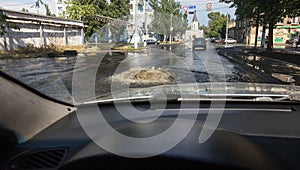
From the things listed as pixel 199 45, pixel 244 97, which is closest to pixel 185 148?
pixel 244 97

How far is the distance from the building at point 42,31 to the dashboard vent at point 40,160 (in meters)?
19.1

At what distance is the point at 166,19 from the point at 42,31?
121ft

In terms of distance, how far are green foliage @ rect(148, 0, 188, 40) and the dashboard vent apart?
5008cm

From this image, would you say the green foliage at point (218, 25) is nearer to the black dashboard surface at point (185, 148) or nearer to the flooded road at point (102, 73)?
the flooded road at point (102, 73)

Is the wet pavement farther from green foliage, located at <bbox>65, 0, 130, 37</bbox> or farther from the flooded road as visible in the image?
green foliage, located at <bbox>65, 0, 130, 37</bbox>

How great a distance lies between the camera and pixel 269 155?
1.46 metres

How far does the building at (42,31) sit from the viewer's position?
69.2 ft

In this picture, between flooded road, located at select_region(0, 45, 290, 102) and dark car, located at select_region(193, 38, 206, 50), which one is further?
dark car, located at select_region(193, 38, 206, 50)

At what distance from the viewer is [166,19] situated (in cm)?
5881

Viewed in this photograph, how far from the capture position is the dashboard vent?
1409mm

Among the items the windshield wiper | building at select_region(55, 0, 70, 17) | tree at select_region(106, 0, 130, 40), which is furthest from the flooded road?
building at select_region(55, 0, 70, 17)

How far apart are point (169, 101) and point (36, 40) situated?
84.7 ft

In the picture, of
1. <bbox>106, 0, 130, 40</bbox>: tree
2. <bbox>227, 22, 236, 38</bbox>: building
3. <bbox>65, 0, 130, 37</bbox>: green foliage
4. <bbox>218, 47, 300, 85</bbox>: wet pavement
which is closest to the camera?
<bbox>218, 47, 300, 85</bbox>: wet pavement

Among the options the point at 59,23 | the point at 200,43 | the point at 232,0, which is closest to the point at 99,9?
the point at 59,23
